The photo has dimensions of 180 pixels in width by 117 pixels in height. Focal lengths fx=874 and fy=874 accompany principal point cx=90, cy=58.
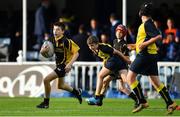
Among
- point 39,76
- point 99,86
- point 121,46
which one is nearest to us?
point 121,46

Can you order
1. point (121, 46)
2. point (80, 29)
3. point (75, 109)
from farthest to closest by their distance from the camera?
point (80, 29)
point (121, 46)
point (75, 109)

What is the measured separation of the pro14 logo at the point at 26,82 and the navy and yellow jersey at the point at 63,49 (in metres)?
6.97

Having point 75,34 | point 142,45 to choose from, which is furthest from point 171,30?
point 142,45

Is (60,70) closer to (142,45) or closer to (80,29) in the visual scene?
(142,45)

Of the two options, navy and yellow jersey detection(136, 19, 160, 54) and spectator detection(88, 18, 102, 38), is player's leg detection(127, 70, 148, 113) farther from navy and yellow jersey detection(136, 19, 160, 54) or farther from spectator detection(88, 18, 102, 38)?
spectator detection(88, 18, 102, 38)

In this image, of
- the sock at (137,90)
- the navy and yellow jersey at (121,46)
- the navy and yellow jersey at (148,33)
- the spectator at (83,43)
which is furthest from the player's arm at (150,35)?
the spectator at (83,43)

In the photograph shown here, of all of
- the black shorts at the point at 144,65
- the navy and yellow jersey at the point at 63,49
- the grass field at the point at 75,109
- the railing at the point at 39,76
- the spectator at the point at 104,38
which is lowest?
the grass field at the point at 75,109

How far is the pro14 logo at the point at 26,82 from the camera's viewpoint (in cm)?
2652

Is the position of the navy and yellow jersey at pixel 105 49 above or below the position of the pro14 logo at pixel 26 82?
above

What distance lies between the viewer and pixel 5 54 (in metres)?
28.9

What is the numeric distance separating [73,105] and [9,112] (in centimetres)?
277

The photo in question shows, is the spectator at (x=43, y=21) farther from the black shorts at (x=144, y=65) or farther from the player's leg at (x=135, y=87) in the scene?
the black shorts at (x=144, y=65)

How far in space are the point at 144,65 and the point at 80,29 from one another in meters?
9.87

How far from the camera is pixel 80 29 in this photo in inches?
1078
